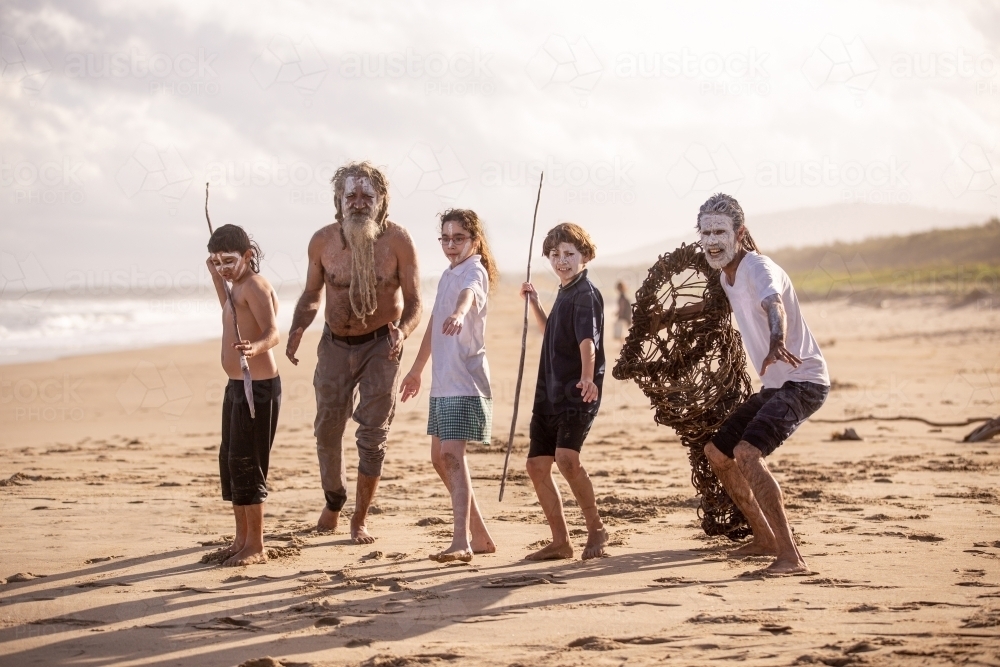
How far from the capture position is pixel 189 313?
129 ft

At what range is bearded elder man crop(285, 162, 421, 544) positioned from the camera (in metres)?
6.02

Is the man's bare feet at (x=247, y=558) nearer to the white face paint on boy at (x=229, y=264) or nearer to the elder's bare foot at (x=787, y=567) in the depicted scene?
the white face paint on boy at (x=229, y=264)

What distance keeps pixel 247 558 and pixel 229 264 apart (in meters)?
1.56

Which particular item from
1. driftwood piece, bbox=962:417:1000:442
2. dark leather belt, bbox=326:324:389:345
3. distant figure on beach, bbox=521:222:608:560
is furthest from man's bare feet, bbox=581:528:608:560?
driftwood piece, bbox=962:417:1000:442

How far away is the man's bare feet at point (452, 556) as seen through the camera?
527cm

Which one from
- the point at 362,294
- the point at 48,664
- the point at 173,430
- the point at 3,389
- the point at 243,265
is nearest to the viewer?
the point at 48,664

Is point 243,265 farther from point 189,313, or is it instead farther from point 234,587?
point 189,313

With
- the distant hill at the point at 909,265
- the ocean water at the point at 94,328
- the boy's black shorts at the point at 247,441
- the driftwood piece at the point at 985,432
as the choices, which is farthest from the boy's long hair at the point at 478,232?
the distant hill at the point at 909,265

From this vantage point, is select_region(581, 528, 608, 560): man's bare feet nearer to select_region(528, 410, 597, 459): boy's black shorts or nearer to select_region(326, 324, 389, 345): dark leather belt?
select_region(528, 410, 597, 459): boy's black shorts

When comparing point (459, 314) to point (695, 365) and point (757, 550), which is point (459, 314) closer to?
point (695, 365)

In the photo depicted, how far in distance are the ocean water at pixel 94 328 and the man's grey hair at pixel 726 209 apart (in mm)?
16684

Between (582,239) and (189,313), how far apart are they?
118 ft

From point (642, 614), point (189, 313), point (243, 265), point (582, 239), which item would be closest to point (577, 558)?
point (642, 614)

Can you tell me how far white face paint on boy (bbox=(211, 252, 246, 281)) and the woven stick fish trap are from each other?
2.13 m
